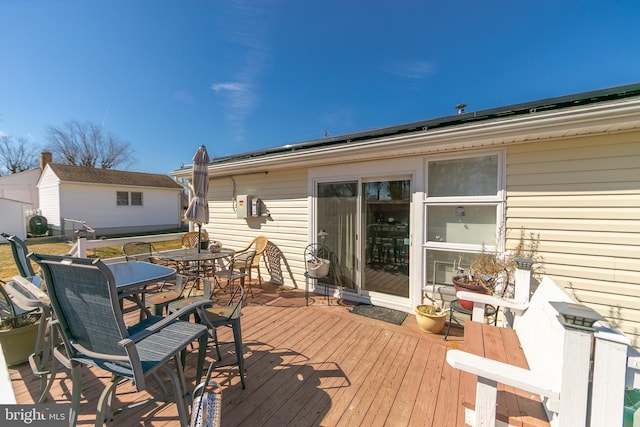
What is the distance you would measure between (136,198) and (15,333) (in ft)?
51.9

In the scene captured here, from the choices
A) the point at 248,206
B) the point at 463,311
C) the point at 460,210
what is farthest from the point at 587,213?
the point at 248,206

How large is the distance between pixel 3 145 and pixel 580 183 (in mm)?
38806

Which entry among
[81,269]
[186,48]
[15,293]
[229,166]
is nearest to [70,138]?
[186,48]

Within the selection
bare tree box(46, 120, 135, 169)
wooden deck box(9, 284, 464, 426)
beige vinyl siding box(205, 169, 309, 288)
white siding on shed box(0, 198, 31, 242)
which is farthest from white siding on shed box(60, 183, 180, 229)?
wooden deck box(9, 284, 464, 426)

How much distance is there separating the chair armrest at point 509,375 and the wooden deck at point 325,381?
0.89 m

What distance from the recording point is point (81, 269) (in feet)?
4.44

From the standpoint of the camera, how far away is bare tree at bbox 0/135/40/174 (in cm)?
2256

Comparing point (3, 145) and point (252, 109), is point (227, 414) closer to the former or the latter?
point (252, 109)

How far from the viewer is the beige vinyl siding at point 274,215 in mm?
4914

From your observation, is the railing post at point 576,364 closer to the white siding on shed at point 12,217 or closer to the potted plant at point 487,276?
the potted plant at point 487,276

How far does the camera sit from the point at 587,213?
8.91 feet

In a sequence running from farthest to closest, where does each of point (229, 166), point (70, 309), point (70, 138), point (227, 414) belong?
point (70, 138) → point (229, 166) → point (227, 414) → point (70, 309)

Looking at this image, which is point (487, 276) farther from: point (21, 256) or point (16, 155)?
point (16, 155)

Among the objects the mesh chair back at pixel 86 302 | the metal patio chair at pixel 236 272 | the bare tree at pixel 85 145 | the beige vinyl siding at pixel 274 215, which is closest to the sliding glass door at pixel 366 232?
the beige vinyl siding at pixel 274 215
